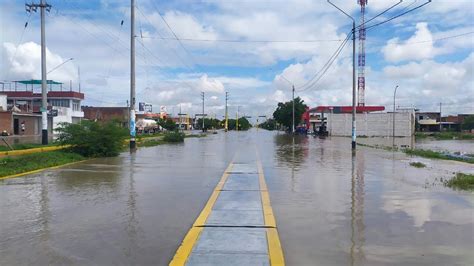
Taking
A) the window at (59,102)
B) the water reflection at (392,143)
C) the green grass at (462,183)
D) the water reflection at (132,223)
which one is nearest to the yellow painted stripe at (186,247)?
the water reflection at (132,223)

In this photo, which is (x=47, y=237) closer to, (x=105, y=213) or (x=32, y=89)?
(x=105, y=213)

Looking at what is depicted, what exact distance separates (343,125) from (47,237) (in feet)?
247

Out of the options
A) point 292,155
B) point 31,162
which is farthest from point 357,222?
point 292,155

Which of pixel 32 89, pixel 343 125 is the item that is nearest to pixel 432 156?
pixel 343 125

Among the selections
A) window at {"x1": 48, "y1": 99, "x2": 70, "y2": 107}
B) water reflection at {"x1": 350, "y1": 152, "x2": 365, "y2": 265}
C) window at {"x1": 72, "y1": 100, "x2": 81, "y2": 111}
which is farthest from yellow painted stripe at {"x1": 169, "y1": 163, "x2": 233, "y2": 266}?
window at {"x1": 72, "y1": 100, "x2": 81, "y2": 111}

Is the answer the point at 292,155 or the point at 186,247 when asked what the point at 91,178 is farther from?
the point at 292,155

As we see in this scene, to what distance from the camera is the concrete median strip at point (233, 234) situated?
5966mm

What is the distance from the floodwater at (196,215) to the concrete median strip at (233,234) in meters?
0.19

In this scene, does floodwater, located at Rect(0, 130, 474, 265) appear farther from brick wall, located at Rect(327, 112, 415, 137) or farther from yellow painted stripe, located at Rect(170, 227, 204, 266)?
brick wall, located at Rect(327, 112, 415, 137)

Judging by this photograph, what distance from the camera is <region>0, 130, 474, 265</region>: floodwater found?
20.5 feet

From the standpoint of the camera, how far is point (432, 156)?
2642 centimetres

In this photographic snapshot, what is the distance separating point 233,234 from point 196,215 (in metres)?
1.74

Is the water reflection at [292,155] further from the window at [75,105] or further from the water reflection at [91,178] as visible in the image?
the window at [75,105]

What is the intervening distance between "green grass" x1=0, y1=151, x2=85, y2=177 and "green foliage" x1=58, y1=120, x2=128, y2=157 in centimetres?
155
